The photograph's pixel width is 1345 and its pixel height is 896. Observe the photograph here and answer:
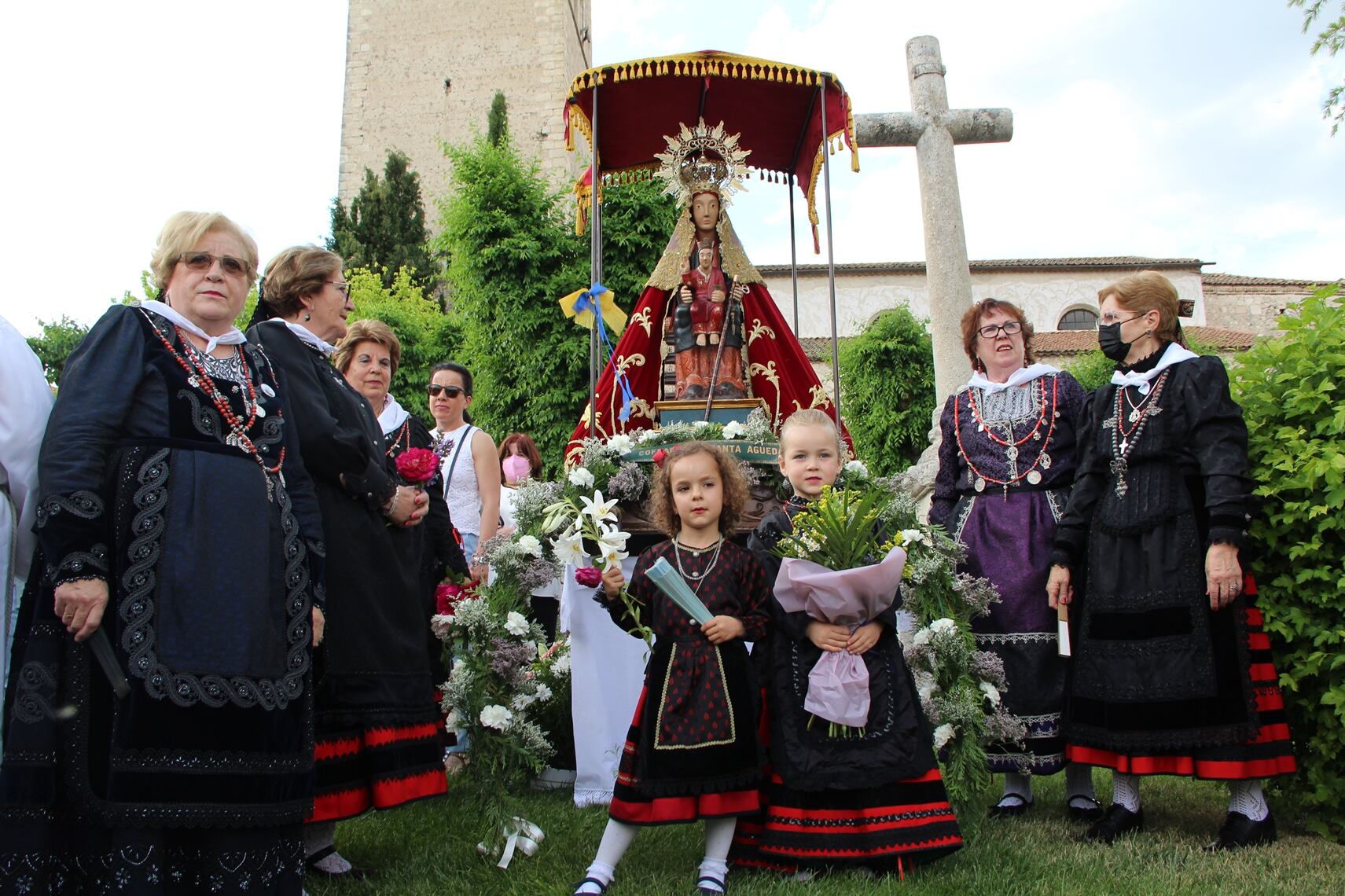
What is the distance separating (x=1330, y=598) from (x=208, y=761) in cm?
375

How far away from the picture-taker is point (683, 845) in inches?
146

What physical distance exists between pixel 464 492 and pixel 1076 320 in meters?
32.6

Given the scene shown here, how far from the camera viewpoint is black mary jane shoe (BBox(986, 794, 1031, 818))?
163 inches

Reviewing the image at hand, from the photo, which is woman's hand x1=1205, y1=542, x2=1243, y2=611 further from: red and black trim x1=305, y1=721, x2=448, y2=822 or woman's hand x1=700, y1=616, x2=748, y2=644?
red and black trim x1=305, y1=721, x2=448, y2=822

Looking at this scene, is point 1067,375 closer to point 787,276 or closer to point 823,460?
point 823,460

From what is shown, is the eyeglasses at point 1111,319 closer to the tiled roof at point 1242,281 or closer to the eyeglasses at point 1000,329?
the eyeglasses at point 1000,329

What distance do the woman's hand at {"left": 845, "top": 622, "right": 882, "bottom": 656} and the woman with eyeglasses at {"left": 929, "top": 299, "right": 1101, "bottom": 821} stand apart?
2.42 ft

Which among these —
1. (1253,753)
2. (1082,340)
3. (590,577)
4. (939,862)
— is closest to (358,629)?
(590,577)

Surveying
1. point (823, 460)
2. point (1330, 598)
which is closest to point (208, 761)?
point (823, 460)

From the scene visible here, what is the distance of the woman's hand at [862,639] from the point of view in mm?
3314

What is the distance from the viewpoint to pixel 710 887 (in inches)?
122

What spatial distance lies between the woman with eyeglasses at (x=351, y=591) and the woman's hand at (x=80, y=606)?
866 mm

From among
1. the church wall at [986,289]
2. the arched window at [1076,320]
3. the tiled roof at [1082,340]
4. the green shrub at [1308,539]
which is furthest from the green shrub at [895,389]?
the green shrub at [1308,539]

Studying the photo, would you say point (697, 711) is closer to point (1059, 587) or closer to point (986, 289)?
point (1059, 587)
